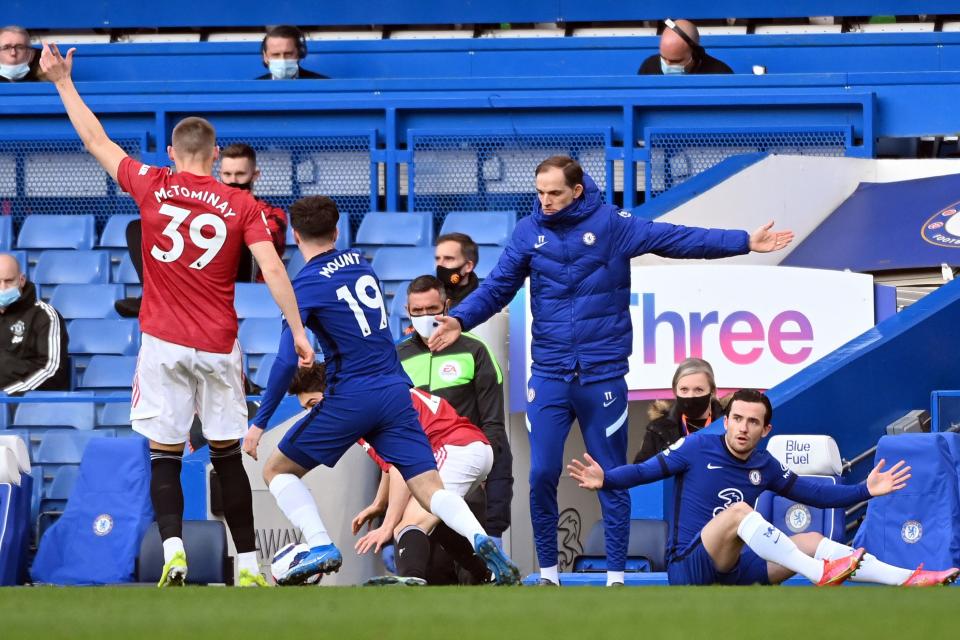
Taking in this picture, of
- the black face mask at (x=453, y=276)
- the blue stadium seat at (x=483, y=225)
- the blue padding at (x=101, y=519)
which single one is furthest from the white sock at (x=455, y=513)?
the blue stadium seat at (x=483, y=225)

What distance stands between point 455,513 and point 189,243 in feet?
5.12

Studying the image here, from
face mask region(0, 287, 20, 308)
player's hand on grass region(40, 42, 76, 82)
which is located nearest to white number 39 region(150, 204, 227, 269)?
player's hand on grass region(40, 42, 76, 82)

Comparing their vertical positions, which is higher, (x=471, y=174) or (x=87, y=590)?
(x=471, y=174)

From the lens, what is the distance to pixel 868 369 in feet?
31.5

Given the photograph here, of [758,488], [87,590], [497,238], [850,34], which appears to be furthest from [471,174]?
[87,590]

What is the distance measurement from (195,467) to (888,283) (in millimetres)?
4916

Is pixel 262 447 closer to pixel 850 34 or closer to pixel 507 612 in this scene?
pixel 507 612

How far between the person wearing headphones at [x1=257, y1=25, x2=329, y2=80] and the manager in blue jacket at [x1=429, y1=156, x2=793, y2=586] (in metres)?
6.01

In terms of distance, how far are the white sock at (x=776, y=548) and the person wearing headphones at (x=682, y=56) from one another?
20.9ft

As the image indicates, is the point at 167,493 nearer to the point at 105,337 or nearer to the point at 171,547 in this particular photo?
the point at 171,547

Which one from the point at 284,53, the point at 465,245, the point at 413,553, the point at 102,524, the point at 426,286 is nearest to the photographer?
the point at 413,553

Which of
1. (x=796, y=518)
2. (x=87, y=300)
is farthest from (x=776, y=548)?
(x=87, y=300)

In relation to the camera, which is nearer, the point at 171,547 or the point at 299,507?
the point at 171,547

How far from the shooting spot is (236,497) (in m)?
7.23
